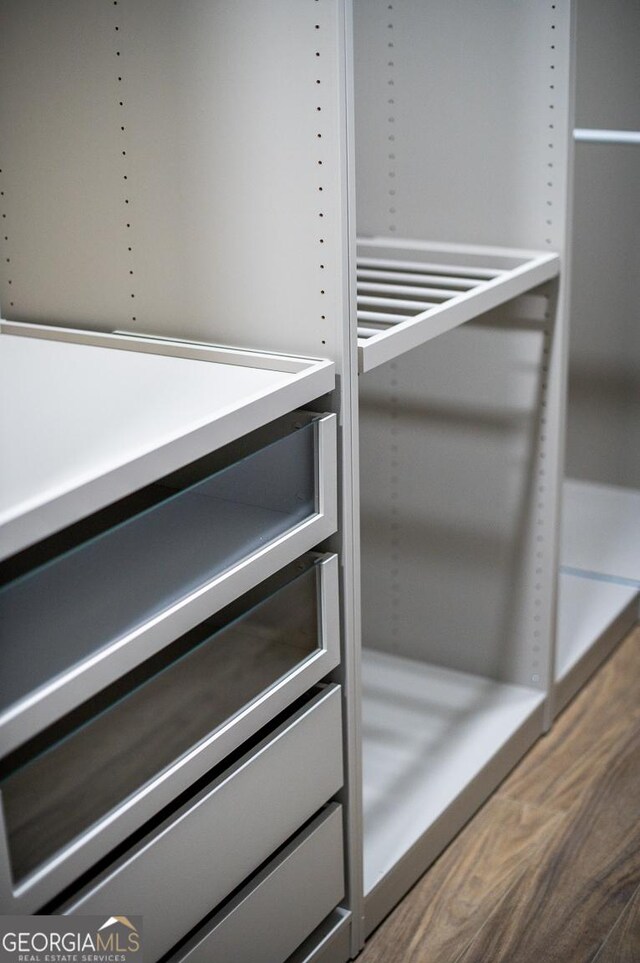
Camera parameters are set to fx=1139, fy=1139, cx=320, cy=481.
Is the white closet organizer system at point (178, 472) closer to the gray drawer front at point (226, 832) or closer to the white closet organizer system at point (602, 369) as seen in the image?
the gray drawer front at point (226, 832)

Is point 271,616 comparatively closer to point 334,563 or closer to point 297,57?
point 334,563

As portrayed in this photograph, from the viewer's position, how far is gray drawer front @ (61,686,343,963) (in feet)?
3.58

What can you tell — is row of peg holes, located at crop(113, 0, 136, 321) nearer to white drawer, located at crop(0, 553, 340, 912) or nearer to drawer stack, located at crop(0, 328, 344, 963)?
drawer stack, located at crop(0, 328, 344, 963)

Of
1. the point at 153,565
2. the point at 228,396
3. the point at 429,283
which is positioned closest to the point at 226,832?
the point at 153,565

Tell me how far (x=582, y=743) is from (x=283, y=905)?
33.4 inches

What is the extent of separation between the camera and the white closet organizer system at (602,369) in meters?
2.20

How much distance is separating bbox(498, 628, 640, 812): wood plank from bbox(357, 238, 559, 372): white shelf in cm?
81

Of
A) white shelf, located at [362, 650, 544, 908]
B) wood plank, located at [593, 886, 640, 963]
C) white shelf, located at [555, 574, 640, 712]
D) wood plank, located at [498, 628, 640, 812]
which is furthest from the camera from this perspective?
white shelf, located at [555, 574, 640, 712]

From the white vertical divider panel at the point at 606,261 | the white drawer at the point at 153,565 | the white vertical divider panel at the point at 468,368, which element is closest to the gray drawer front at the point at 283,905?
the white drawer at the point at 153,565

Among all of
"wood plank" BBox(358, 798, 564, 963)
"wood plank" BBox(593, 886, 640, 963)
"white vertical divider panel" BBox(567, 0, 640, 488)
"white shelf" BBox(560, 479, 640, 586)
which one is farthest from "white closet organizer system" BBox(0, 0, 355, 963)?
"white vertical divider panel" BBox(567, 0, 640, 488)

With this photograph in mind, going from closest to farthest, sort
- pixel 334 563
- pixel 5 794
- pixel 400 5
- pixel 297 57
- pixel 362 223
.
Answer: pixel 5 794, pixel 297 57, pixel 334 563, pixel 400 5, pixel 362 223

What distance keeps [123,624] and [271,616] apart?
0.25 m

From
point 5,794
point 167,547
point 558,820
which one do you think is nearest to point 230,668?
point 167,547

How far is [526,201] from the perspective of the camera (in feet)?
5.84
